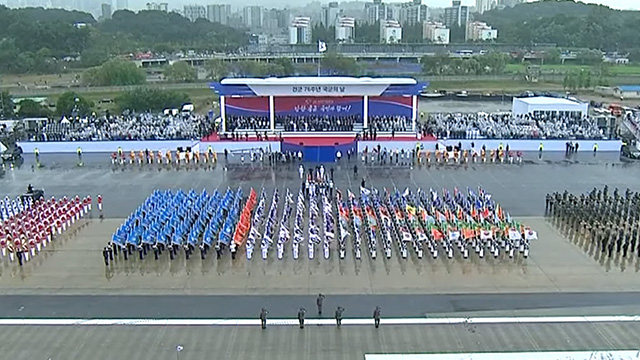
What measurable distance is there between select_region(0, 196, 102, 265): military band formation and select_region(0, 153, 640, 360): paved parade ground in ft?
1.50

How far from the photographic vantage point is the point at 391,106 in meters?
37.6

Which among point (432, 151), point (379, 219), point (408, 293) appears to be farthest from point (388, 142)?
point (408, 293)

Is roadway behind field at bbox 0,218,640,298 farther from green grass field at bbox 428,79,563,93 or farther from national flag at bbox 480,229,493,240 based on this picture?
green grass field at bbox 428,79,563,93

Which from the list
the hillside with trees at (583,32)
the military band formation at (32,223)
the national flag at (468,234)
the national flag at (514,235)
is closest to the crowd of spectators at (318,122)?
the military band formation at (32,223)

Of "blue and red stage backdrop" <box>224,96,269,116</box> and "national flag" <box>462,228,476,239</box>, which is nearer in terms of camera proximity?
"national flag" <box>462,228,476,239</box>

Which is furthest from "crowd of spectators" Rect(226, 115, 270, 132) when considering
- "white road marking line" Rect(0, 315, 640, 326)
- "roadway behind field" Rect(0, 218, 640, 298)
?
"white road marking line" Rect(0, 315, 640, 326)

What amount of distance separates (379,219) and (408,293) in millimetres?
5127

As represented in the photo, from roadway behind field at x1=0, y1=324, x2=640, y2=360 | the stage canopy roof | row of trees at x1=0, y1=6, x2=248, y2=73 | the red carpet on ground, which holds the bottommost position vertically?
roadway behind field at x1=0, y1=324, x2=640, y2=360

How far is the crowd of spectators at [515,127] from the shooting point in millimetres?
34938

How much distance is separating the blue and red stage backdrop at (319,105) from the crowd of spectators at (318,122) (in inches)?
13.4

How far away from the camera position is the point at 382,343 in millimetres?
13094

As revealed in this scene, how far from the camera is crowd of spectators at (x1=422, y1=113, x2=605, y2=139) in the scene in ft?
115

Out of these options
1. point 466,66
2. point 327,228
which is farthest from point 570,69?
point 327,228

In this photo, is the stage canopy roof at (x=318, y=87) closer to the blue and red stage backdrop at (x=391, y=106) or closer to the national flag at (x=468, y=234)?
the blue and red stage backdrop at (x=391, y=106)
